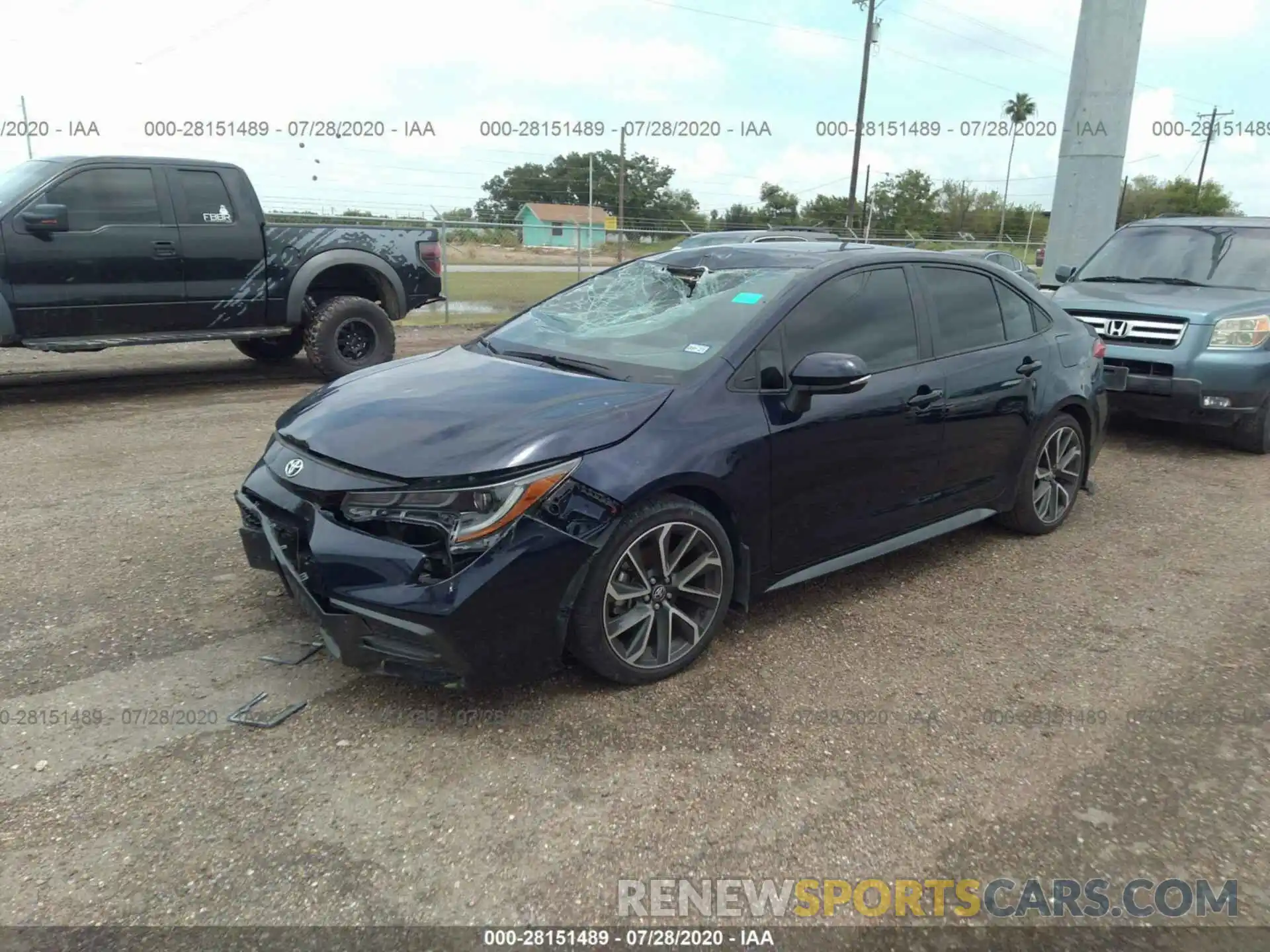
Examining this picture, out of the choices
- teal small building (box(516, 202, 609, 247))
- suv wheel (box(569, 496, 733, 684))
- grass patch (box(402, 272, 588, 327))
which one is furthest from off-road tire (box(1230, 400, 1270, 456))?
teal small building (box(516, 202, 609, 247))

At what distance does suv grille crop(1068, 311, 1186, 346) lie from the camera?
7.14 metres

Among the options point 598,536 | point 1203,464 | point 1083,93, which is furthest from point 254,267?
point 1083,93

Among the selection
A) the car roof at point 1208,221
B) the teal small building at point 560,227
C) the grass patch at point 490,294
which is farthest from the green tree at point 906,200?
the car roof at point 1208,221

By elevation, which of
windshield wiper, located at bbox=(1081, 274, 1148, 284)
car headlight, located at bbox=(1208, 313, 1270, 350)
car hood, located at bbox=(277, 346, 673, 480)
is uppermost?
windshield wiper, located at bbox=(1081, 274, 1148, 284)

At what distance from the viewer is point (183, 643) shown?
12.0 feet

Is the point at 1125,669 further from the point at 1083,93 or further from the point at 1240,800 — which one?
the point at 1083,93

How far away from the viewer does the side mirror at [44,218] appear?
24.7 ft

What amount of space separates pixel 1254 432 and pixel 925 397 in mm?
4608

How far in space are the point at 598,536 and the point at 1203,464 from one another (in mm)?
5936

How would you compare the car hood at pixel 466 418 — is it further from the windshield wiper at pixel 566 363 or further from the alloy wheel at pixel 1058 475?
the alloy wheel at pixel 1058 475

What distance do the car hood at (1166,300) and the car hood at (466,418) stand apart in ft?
16.7

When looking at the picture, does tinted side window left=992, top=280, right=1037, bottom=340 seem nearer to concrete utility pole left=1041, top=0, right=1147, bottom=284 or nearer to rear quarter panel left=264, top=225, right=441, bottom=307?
rear quarter panel left=264, top=225, right=441, bottom=307

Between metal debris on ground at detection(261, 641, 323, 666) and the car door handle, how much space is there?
2766 millimetres

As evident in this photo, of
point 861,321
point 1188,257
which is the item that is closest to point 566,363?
point 861,321
